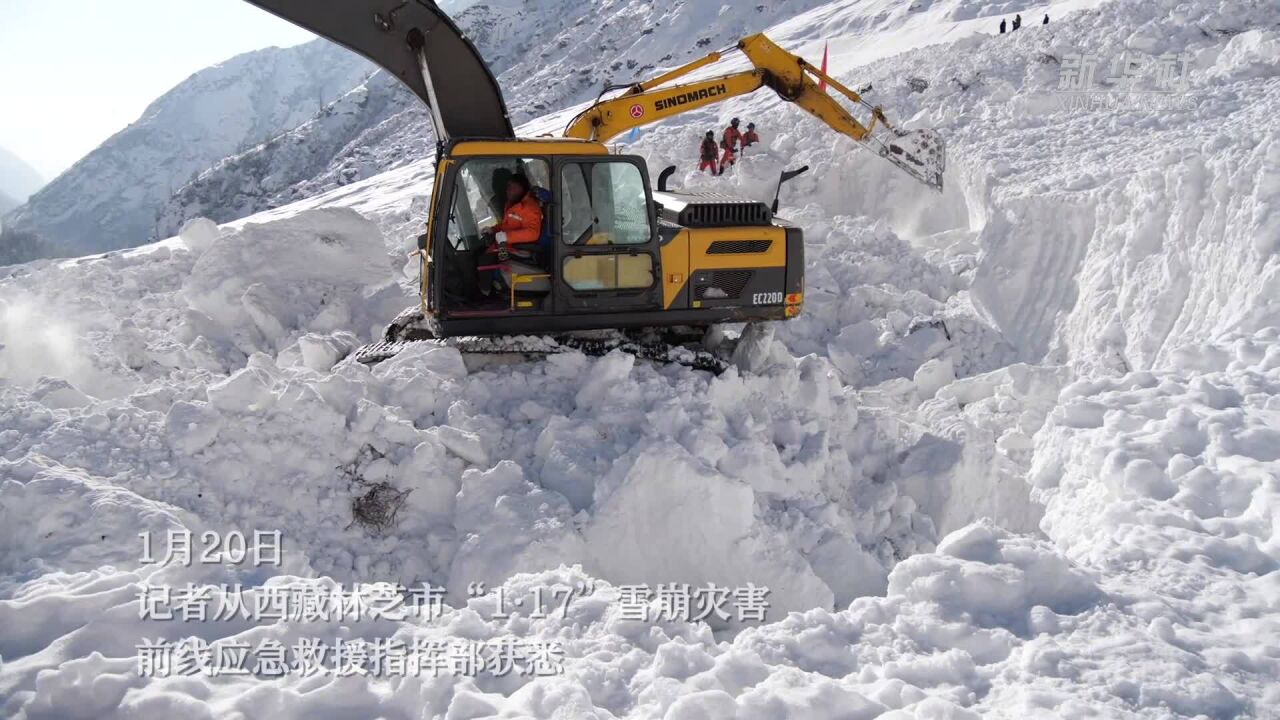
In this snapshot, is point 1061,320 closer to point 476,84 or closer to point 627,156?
point 627,156

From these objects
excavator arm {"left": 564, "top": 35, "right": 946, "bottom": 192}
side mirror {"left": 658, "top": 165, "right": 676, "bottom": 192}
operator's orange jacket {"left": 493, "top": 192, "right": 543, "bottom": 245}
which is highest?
excavator arm {"left": 564, "top": 35, "right": 946, "bottom": 192}

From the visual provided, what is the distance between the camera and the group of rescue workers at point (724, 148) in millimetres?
12586

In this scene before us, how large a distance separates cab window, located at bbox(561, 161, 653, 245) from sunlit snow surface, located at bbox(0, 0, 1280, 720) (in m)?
0.94

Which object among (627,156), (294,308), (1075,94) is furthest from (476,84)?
(1075,94)

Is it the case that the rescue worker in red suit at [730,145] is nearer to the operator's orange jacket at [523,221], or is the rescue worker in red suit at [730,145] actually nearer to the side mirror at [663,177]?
the side mirror at [663,177]

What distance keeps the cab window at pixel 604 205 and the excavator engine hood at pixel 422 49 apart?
1.10 m

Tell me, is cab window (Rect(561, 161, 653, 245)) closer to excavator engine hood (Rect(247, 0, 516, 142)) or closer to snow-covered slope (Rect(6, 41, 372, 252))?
excavator engine hood (Rect(247, 0, 516, 142))

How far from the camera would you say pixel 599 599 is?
3.33 metres

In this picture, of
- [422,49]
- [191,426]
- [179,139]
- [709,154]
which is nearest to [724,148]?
[709,154]

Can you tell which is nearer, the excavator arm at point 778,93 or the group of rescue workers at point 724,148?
the excavator arm at point 778,93

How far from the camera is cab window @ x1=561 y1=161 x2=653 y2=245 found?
5.95 m

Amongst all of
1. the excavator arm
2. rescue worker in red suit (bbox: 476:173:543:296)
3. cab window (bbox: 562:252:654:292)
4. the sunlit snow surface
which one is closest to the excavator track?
the sunlit snow surface

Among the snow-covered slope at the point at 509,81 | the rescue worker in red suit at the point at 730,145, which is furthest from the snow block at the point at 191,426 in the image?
the snow-covered slope at the point at 509,81

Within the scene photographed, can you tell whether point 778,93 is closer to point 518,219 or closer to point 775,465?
point 518,219
